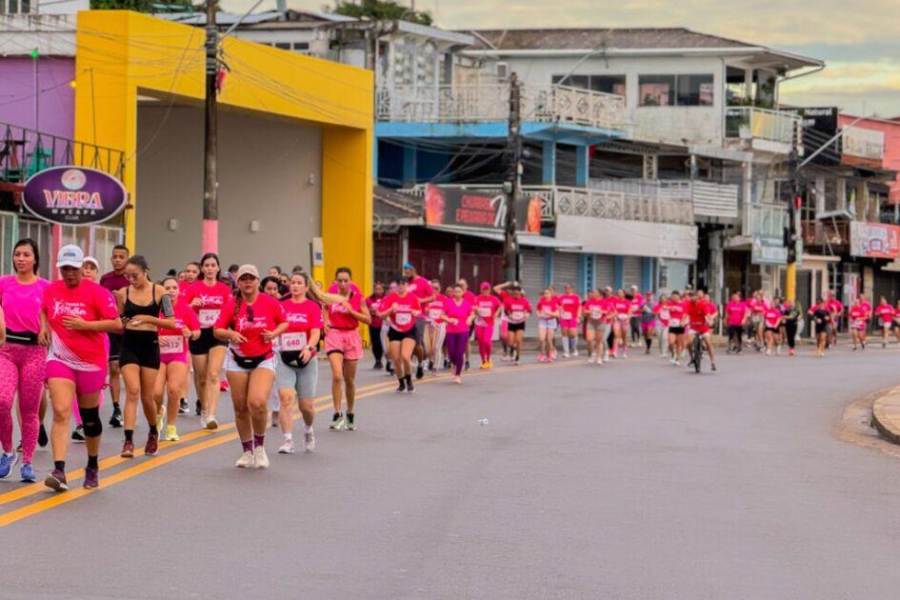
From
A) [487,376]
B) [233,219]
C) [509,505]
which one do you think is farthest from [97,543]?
[233,219]

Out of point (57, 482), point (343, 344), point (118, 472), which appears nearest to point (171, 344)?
point (118, 472)

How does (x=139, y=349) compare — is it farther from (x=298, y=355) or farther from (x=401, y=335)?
(x=401, y=335)

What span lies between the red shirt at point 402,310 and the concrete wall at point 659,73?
1556 inches

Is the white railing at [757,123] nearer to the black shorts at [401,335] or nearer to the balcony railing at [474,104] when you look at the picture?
the balcony railing at [474,104]

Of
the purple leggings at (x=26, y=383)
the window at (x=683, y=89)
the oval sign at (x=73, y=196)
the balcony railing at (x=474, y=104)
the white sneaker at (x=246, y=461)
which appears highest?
the window at (x=683, y=89)

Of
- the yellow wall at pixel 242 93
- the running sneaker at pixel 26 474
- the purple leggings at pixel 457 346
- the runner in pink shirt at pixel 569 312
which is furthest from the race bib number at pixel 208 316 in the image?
the runner in pink shirt at pixel 569 312

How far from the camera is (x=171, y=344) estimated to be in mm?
15719

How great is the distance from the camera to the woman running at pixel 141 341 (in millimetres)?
14195

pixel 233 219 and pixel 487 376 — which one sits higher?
pixel 233 219

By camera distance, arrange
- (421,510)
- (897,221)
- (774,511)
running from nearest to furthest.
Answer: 1. (421,510)
2. (774,511)
3. (897,221)

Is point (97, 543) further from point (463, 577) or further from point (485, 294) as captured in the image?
point (485, 294)

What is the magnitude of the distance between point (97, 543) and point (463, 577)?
2.25 meters

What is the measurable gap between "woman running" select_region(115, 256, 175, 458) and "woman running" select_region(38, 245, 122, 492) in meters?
2.00

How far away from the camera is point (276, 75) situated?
39625 mm
